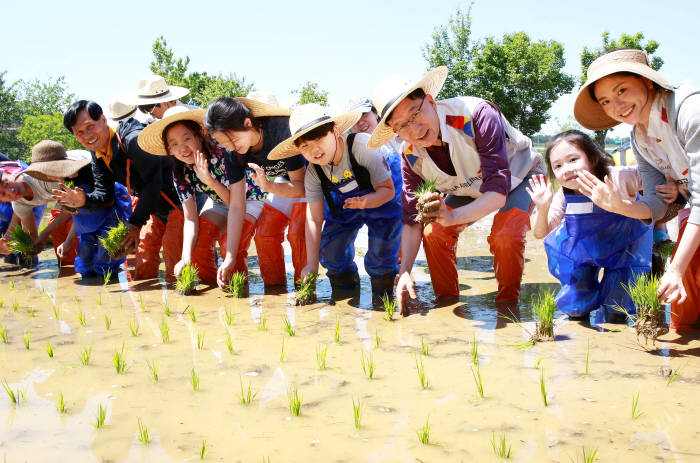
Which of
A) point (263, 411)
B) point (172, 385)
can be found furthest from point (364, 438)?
point (172, 385)

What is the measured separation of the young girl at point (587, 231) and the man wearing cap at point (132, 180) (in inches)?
143

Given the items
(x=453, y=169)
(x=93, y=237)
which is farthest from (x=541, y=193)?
(x=93, y=237)

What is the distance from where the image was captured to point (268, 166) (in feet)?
16.3

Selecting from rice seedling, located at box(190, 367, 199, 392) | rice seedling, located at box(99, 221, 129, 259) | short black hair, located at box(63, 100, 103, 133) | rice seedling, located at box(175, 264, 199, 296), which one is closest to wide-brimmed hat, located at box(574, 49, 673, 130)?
rice seedling, located at box(190, 367, 199, 392)

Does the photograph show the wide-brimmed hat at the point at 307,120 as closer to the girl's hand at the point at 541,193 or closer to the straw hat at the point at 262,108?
the straw hat at the point at 262,108

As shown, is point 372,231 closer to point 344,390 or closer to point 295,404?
point 344,390

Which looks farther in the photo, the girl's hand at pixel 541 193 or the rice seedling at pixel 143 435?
the girl's hand at pixel 541 193

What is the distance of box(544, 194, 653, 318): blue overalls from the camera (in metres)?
3.66

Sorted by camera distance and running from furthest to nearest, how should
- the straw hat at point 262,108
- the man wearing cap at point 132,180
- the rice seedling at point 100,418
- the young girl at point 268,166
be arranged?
1. the man wearing cap at point 132,180
2. the straw hat at point 262,108
3. the young girl at point 268,166
4. the rice seedling at point 100,418

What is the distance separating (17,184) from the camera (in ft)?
21.1

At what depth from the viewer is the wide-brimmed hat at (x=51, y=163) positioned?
232 inches

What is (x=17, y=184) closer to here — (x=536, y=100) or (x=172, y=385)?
(x=172, y=385)

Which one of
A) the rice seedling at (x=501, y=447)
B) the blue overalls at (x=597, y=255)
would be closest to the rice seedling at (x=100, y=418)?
the rice seedling at (x=501, y=447)

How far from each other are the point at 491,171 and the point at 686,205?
119 centimetres
